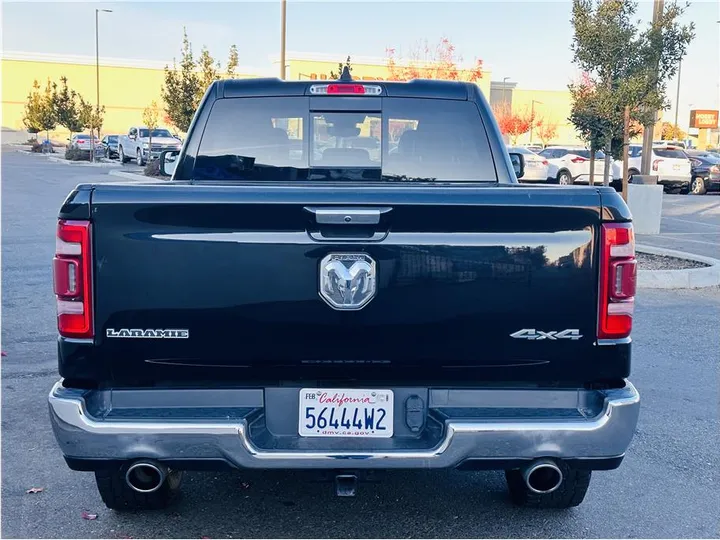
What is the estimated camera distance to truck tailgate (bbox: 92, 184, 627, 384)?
2910 mm

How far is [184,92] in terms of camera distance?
28562mm

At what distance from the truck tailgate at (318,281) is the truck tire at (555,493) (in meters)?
0.91

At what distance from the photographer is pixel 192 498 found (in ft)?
13.0

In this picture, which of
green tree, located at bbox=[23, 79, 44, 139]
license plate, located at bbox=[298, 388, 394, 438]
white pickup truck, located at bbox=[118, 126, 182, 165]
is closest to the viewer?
license plate, located at bbox=[298, 388, 394, 438]

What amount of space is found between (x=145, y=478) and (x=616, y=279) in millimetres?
2121

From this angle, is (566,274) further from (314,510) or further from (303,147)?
(303,147)

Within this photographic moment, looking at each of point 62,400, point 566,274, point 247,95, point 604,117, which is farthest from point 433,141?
point 604,117

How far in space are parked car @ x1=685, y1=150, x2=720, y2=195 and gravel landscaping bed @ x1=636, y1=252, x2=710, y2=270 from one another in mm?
18939

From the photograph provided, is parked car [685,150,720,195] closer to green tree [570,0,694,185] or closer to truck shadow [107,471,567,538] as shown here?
green tree [570,0,694,185]

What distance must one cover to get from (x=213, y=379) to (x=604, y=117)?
412 inches

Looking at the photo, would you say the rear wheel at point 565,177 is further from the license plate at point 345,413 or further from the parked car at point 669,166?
the license plate at point 345,413

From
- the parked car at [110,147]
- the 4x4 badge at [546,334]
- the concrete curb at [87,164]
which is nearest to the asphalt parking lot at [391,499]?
the 4x4 badge at [546,334]

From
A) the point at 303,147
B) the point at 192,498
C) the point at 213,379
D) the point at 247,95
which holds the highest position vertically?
the point at 247,95

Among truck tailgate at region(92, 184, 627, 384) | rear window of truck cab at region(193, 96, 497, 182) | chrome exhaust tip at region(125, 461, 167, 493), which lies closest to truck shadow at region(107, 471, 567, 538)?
chrome exhaust tip at region(125, 461, 167, 493)
